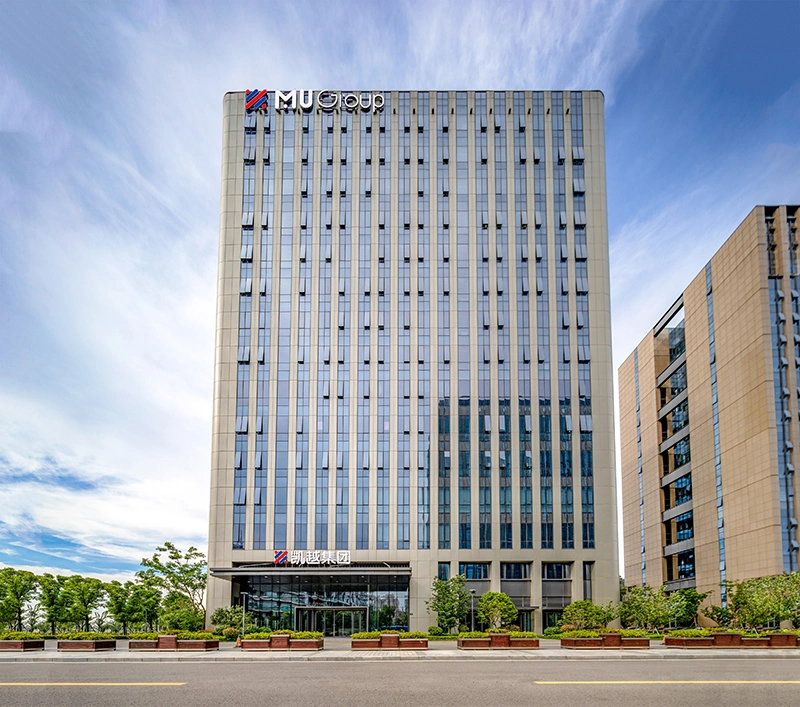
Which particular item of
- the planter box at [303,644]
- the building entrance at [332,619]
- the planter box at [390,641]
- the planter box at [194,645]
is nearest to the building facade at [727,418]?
the building entrance at [332,619]

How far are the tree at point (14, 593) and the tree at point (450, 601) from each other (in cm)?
3341

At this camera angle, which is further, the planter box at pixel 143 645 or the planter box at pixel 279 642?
the planter box at pixel 143 645

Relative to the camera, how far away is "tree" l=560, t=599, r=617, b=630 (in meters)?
66.6

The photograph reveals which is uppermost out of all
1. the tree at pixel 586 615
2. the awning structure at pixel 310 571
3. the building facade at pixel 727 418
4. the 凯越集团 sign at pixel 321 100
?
the 凯越集团 sign at pixel 321 100

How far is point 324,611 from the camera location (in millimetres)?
76938

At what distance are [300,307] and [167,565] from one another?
2699cm

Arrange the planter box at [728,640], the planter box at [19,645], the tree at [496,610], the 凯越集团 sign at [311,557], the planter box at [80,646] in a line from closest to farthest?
1. the planter box at [80,646]
2. the planter box at [19,645]
3. the planter box at [728,640]
4. the tree at [496,610]
5. the 凯越集团 sign at [311,557]

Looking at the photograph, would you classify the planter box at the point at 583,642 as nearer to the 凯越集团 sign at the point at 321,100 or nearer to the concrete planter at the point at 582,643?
the concrete planter at the point at 582,643

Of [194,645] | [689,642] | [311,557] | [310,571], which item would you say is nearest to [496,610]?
[310,571]

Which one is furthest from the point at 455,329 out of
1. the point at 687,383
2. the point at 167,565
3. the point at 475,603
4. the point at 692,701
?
→ the point at 692,701

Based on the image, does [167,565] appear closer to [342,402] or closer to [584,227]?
[342,402]

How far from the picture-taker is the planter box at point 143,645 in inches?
1693

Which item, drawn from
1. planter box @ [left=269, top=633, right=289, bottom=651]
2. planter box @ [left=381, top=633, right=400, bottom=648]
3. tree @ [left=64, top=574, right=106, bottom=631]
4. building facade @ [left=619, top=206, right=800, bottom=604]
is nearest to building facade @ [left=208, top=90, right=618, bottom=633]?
tree @ [left=64, top=574, right=106, bottom=631]

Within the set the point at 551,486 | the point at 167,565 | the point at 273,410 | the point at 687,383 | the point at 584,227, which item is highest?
the point at 584,227
